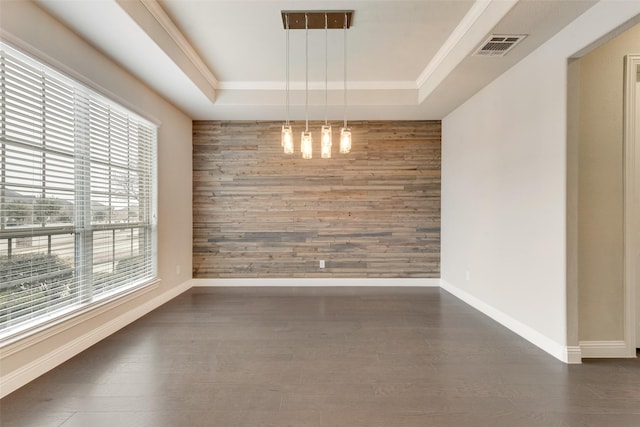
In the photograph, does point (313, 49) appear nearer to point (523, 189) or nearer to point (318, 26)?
point (318, 26)

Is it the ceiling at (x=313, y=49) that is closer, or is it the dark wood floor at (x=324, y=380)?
the dark wood floor at (x=324, y=380)

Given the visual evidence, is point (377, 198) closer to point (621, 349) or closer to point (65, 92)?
point (621, 349)

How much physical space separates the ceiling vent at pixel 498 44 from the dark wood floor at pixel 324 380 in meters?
2.78

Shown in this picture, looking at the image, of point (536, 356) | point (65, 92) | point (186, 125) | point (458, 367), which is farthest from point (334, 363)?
point (186, 125)

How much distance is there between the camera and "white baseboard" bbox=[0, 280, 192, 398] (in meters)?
2.17

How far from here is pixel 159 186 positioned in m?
4.22

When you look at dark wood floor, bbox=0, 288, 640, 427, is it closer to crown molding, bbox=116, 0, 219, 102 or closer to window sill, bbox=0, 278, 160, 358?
window sill, bbox=0, 278, 160, 358

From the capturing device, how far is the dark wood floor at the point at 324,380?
6.35ft

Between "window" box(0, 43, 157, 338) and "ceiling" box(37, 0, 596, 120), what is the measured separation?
23.1 inches

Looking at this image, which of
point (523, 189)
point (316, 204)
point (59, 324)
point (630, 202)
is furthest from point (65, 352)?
point (630, 202)

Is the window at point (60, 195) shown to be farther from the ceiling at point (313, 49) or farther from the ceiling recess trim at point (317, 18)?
the ceiling recess trim at point (317, 18)

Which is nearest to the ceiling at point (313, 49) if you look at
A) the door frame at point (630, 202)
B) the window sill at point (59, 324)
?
the door frame at point (630, 202)

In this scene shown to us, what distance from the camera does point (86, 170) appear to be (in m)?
2.92

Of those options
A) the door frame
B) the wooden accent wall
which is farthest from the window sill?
the door frame
